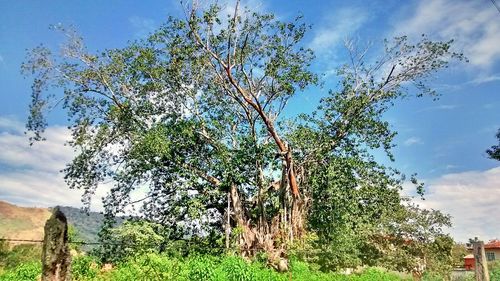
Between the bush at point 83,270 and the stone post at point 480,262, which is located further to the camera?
the bush at point 83,270

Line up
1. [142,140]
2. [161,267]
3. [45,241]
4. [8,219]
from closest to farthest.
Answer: [45,241] → [161,267] → [142,140] → [8,219]

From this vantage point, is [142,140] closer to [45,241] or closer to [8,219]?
[45,241]

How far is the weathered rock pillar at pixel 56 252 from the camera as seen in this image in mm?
5395

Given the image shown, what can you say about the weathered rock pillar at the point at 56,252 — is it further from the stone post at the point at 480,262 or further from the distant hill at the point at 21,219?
the distant hill at the point at 21,219

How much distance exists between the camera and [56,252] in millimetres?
5477

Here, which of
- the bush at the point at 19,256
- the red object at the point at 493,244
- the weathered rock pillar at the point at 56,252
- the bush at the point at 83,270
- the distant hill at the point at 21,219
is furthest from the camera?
the distant hill at the point at 21,219

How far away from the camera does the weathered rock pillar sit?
539 centimetres

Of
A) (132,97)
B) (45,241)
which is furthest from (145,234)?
(45,241)

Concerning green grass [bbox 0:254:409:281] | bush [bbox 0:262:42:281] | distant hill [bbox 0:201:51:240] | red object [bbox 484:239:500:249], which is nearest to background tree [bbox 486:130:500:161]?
green grass [bbox 0:254:409:281]

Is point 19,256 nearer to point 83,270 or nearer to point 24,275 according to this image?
point 83,270

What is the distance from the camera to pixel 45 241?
218 inches

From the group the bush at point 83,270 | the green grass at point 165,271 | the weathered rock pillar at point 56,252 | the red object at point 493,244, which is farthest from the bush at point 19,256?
the red object at point 493,244

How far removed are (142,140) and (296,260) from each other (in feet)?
25.4

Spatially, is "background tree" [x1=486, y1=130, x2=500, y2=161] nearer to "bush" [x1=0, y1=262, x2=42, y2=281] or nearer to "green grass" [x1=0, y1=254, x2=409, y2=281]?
"green grass" [x1=0, y1=254, x2=409, y2=281]
